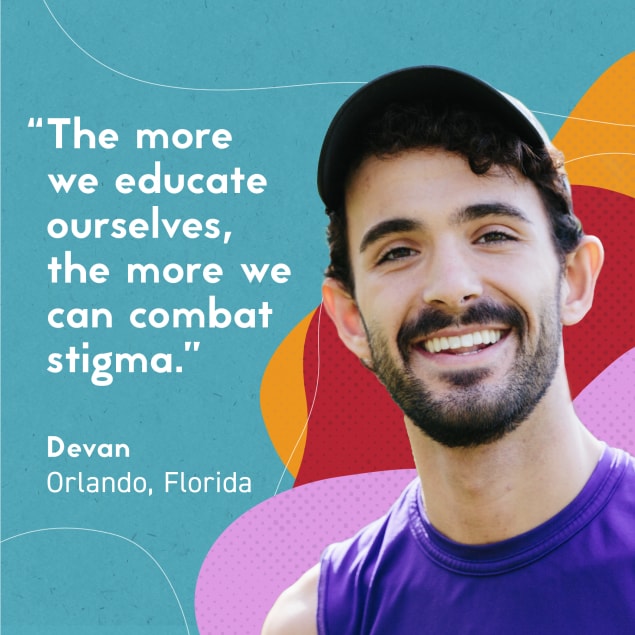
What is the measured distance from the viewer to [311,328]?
12.7 feet

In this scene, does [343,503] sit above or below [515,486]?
above

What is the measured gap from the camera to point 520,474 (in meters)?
2.15

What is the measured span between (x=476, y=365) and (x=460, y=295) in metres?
0.17

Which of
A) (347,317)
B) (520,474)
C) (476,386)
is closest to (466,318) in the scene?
(476,386)

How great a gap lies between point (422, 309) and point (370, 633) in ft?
2.62

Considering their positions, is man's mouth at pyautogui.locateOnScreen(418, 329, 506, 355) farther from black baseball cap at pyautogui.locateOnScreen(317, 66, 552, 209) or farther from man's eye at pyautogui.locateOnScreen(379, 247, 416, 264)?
black baseball cap at pyautogui.locateOnScreen(317, 66, 552, 209)

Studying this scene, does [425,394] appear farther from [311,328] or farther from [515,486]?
[311,328]

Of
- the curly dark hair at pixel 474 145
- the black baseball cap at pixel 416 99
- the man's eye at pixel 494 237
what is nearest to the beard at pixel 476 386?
the man's eye at pixel 494 237

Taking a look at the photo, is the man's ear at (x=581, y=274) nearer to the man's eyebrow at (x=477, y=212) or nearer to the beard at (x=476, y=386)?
the beard at (x=476, y=386)

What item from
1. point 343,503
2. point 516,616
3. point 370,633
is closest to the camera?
point 516,616

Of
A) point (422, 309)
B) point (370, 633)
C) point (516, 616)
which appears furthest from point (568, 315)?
point (370, 633)

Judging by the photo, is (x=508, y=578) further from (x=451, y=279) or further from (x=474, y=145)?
(x=474, y=145)

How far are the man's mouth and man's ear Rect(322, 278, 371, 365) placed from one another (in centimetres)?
29

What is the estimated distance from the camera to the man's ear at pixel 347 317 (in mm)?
2391
